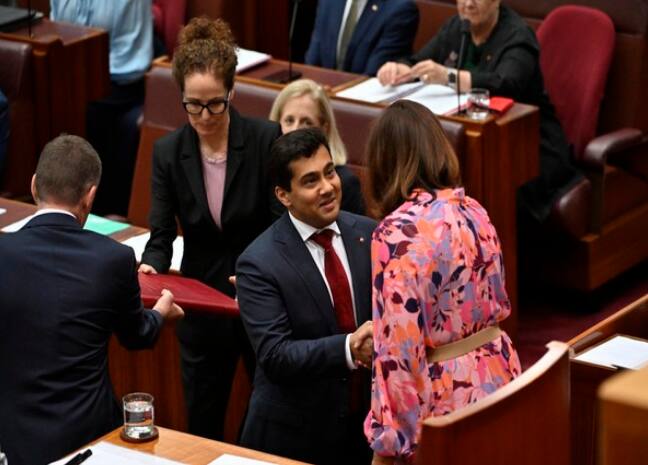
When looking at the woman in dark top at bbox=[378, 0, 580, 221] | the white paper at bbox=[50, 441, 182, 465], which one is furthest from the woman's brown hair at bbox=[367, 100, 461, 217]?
the woman in dark top at bbox=[378, 0, 580, 221]

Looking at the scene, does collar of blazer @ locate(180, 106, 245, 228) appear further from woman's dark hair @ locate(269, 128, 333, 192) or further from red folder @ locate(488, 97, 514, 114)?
red folder @ locate(488, 97, 514, 114)

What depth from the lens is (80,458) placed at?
2.40 metres

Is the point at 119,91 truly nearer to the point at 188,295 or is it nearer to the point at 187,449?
the point at 188,295

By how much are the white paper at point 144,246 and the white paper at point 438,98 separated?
932 millimetres

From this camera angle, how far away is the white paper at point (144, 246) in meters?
3.73

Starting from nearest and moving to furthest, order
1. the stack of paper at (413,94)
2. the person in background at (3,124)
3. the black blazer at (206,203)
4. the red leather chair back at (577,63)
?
the black blazer at (206,203), the stack of paper at (413,94), the person in background at (3,124), the red leather chair back at (577,63)

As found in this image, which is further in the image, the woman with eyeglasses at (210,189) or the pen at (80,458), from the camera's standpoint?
the woman with eyeglasses at (210,189)

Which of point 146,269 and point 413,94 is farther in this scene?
point 413,94

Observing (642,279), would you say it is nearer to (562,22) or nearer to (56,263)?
(562,22)

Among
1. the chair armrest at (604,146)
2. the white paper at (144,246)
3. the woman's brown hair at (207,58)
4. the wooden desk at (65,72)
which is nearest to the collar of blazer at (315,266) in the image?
the woman's brown hair at (207,58)

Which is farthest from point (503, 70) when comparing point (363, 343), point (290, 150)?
point (363, 343)

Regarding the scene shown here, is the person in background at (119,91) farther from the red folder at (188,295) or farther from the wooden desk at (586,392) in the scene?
the wooden desk at (586,392)

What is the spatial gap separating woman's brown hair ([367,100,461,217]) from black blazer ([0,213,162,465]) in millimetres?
530

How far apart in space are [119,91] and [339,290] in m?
3.25
